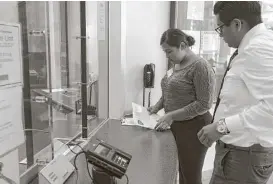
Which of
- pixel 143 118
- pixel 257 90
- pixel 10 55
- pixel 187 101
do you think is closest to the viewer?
pixel 10 55

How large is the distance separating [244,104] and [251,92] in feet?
0.22

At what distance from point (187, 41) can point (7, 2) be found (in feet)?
3.66

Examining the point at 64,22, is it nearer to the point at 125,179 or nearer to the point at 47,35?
the point at 47,35

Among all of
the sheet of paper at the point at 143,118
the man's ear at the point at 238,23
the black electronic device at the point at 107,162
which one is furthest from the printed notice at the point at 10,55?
the sheet of paper at the point at 143,118

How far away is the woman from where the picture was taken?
1.58 metres

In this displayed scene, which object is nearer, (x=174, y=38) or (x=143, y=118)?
(x=174, y=38)

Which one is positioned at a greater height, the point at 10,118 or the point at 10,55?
the point at 10,55

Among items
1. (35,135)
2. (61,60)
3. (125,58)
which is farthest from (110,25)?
(35,135)

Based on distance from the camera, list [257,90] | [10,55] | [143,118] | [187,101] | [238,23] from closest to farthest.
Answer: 1. [10,55]
2. [257,90]
3. [238,23]
4. [187,101]
5. [143,118]

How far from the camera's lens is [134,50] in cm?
266

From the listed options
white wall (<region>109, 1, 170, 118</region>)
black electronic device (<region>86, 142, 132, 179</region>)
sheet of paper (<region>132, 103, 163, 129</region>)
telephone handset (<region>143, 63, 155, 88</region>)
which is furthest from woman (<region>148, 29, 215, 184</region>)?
telephone handset (<region>143, 63, 155, 88</region>)

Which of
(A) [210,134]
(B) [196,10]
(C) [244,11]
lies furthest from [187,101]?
(B) [196,10]

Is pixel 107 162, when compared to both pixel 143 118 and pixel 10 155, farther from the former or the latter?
pixel 143 118

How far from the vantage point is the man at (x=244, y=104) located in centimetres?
98
